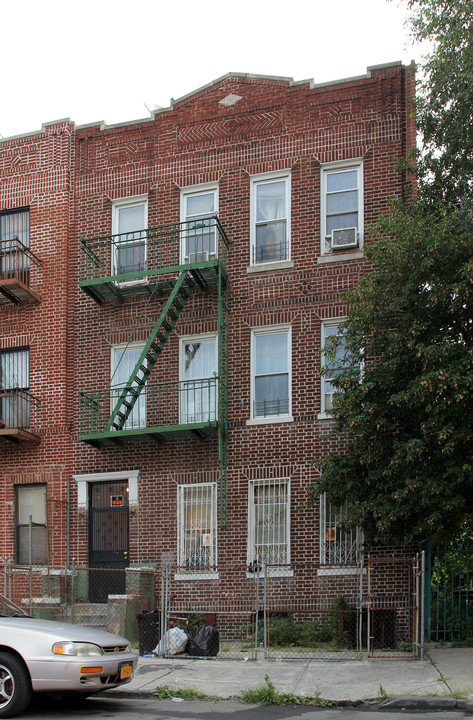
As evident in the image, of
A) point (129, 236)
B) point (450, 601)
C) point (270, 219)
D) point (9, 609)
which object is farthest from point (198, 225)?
point (9, 609)

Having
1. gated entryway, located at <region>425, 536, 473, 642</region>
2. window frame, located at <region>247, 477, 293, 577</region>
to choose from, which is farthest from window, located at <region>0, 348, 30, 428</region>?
gated entryway, located at <region>425, 536, 473, 642</region>

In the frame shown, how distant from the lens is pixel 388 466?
15312mm

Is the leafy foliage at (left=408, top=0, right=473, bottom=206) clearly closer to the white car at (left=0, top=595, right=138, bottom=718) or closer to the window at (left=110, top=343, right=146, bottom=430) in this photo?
the window at (left=110, top=343, right=146, bottom=430)

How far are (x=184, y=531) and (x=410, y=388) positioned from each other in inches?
255

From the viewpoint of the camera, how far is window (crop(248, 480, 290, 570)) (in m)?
18.0

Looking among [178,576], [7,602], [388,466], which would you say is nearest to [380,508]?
[388,466]

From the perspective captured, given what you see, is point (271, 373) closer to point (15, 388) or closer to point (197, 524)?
point (197, 524)

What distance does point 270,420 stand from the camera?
60.5ft

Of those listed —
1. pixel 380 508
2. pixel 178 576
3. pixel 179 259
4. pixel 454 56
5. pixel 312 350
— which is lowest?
pixel 178 576

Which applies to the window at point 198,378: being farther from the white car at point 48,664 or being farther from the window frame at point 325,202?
the white car at point 48,664

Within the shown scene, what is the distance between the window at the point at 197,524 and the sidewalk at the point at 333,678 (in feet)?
13.2

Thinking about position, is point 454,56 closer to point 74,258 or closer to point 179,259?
point 179,259

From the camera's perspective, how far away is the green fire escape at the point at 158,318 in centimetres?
1866

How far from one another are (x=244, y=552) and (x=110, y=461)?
3.74 m
